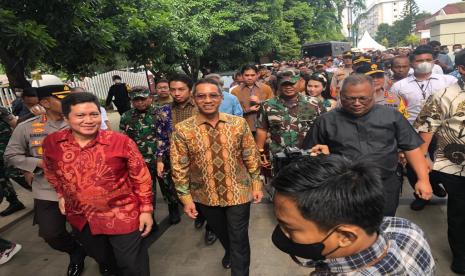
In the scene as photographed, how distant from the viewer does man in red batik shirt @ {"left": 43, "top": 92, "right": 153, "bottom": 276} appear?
2.29 meters

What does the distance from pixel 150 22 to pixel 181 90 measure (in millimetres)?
3178

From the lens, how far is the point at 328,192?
3.34 feet

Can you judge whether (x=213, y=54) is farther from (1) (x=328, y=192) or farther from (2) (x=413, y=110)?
(1) (x=328, y=192)

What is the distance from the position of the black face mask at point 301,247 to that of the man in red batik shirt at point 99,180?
1.48m

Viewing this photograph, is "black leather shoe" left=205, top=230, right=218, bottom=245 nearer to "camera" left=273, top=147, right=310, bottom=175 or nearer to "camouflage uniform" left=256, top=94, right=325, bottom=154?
"camera" left=273, top=147, right=310, bottom=175

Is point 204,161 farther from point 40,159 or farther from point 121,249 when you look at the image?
point 40,159

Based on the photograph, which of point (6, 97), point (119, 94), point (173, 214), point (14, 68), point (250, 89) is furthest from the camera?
point (6, 97)

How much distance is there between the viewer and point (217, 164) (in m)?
2.60

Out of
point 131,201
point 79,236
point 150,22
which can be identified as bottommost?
point 79,236

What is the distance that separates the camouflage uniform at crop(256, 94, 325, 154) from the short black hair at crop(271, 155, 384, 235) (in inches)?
95.1

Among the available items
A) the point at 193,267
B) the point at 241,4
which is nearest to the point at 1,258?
the point at 193,267

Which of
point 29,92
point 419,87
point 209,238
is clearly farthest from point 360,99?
point 29,92

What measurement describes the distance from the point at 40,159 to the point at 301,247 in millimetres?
2596

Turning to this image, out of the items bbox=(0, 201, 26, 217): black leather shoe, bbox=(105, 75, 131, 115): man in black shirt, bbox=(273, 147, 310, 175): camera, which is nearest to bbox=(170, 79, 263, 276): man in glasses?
bbox=(273, 147, 310, 175): camera
